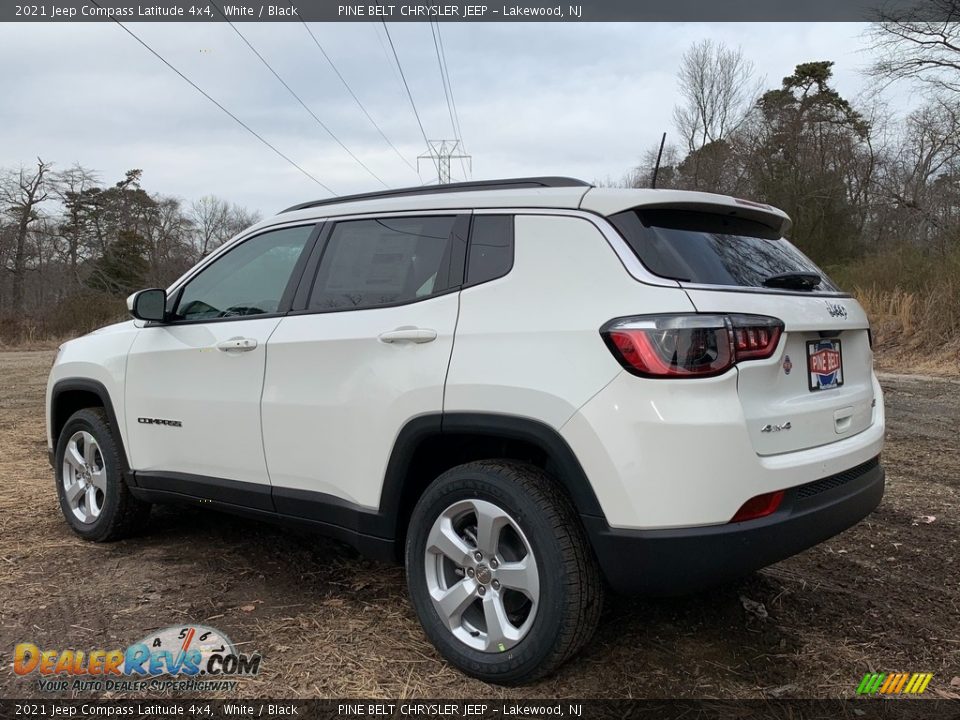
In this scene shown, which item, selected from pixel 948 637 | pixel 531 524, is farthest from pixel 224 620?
pixel 948 637

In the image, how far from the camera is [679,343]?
2.16m

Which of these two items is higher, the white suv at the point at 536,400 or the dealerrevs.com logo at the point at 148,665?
the white suv at the point at 536,400

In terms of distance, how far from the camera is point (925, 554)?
12.3 ft

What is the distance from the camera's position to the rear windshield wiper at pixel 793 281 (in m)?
2.57

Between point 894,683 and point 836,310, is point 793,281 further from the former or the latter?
point 894,683

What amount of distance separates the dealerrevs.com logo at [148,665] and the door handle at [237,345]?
1.25 m

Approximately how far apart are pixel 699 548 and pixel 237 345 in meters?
2.22

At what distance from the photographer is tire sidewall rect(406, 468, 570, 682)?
229 cm

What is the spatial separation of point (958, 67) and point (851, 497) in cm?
1922

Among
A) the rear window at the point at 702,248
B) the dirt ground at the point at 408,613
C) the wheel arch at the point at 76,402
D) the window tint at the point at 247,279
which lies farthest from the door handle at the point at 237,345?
the rear window at the point at 702,248

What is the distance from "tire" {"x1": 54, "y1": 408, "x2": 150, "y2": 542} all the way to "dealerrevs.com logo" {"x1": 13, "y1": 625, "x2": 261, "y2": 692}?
1.15 metres

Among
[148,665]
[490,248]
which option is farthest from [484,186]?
[148,665]

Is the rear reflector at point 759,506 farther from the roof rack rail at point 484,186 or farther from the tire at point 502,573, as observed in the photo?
the roof rack rail at point 484,186

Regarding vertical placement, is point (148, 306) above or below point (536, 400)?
above
